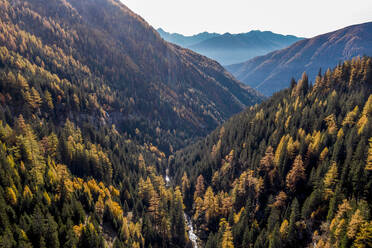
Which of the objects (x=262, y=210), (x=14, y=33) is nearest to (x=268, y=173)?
(x=262, y=210)

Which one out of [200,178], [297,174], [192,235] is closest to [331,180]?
[297,174]

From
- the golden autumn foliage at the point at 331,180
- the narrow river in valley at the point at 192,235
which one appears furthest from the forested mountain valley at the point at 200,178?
the narrow river in valley at the point at 192,235

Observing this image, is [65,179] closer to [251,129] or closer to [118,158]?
[118,158]

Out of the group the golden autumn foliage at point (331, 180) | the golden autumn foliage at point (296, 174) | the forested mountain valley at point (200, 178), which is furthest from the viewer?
the golden autumn foliage at point (296, 174)

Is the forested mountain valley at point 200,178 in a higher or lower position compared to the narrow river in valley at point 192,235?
higher

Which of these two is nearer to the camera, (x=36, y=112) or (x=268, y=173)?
(x=268, y=173)

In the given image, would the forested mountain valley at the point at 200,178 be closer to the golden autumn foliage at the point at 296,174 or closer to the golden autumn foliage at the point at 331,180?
the golden autumn foliage at the point at 331,180

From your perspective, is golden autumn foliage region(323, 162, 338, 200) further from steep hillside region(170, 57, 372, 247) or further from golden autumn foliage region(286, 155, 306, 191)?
golden autumn foliage region(286, 155, 306, 191)

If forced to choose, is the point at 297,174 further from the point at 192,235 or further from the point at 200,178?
the point at 192,235
